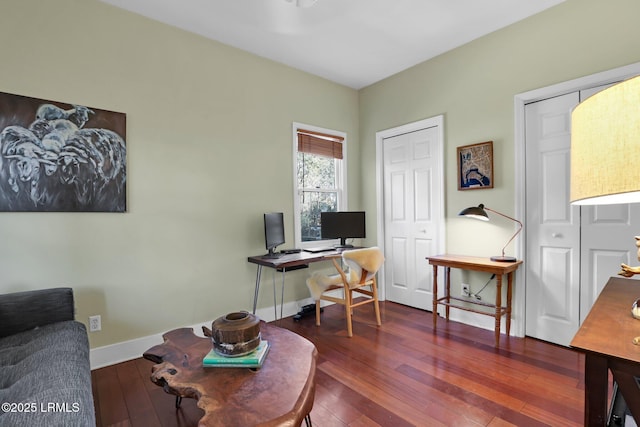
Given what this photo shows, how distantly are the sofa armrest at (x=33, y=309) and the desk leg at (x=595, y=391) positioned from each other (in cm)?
264

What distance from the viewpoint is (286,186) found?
137 inches

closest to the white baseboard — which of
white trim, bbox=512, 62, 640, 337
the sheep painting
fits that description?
the sheep painting

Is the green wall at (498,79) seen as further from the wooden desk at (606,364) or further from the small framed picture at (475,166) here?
the wooden desk at (606,364)

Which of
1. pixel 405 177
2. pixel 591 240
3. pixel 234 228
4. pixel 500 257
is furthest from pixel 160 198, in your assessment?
pixel 591 240

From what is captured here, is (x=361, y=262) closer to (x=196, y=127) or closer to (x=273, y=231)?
(x=273, y=231)

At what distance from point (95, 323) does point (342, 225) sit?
8.23ft

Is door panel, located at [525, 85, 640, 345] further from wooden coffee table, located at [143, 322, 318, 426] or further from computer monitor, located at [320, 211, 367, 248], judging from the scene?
wooden coffee table, located at [143, 322, 318, 426]

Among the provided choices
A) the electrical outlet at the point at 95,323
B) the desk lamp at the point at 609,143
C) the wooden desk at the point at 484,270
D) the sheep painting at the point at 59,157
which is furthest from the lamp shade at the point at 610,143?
the electrical outlet at the point at 95,323

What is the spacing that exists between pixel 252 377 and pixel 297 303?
2.27 m

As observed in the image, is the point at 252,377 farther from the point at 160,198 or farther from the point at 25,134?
the point at 25,134

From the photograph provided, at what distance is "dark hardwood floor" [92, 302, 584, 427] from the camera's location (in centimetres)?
176

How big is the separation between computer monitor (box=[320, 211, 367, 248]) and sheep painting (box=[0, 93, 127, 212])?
204cm

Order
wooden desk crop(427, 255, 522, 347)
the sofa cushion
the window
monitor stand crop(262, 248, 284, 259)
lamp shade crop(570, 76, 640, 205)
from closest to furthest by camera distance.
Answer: lamp shade crop(570, 76, 640, 205)
the sofa cushion
wooden desk crop(427, 255, 522, 347)
monitor stand crop(262, 248, 284, 259)
the window

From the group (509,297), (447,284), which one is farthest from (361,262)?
(509,297)
